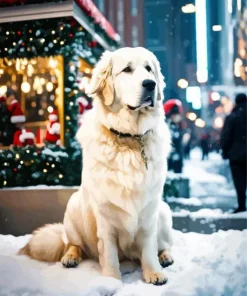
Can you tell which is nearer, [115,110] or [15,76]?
[115,110]

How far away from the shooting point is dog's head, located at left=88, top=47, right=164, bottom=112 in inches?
58.8

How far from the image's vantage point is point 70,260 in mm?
1641

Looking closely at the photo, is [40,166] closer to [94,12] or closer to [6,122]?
[6,122]

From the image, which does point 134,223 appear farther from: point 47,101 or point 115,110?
point 47,101

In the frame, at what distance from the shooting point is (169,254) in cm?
177

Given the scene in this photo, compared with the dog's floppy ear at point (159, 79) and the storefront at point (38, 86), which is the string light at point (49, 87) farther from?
the dog's floppy ear at point (159, 79)

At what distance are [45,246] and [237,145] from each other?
1.61 meters

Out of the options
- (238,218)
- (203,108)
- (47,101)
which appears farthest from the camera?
(238,218)

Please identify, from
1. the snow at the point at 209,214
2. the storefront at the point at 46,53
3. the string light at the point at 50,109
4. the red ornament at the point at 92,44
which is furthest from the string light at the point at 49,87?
the snow at the point at 209,214

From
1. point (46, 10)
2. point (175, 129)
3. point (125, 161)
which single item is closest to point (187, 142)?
point (175, 129)

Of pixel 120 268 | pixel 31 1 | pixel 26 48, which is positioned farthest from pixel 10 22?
pixel 120 268

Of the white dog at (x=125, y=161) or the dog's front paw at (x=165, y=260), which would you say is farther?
the dog's front paw at (x=165, y=260)

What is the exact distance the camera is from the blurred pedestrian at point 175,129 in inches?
80.4

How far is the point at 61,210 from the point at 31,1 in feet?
3.30
